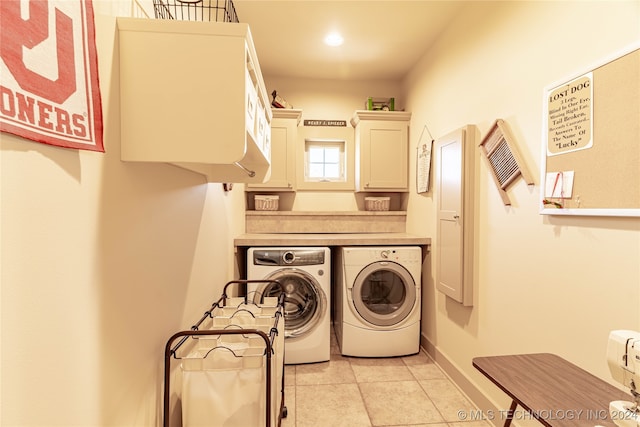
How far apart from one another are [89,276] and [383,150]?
295cm

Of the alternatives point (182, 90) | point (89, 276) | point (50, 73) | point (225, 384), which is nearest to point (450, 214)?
point (225, 384)

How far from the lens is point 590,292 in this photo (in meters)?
1.27

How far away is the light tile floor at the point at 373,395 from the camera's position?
193 centimetres

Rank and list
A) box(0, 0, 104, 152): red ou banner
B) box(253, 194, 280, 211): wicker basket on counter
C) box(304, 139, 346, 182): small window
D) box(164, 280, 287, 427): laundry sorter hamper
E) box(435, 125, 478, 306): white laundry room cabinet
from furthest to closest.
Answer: box(304, 139, 346, 182): small window
box(253, 194, 280, 211): wicker basket on counter
box(435, 125, 478, 306): white laundry room cabinet
box(164, 280, 287, 427): laundry sorter hamper
box(0, 0, 104, 152): red ou banner

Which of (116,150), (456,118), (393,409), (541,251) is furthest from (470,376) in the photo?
(116,150)

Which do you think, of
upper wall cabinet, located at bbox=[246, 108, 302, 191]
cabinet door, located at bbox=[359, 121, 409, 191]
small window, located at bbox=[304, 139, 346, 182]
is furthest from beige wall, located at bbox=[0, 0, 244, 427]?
small window, located at bbox=[304, 139, 346, 182]

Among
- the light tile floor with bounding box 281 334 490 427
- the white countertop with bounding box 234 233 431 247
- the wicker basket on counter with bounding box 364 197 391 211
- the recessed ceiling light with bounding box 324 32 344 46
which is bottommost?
the light tile floor with bounding box 281 334 490 427

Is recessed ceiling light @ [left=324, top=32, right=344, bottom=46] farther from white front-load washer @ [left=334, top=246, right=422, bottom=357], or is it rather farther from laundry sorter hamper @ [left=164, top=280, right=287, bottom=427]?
laundry sorter hamper @ [left=164, top=280, right=287, bottom=427]

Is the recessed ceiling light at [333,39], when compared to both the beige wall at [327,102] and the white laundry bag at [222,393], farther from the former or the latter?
the white laundry bag at [222,393]

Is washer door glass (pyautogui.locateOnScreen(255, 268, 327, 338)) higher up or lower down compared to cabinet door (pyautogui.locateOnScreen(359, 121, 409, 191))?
lower down

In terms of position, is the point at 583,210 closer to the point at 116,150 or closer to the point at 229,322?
the point at 229,322

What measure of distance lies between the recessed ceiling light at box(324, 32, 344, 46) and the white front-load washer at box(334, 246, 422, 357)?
181cm

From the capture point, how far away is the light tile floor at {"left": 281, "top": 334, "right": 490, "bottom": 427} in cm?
193

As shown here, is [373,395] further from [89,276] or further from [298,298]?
[89,276]
